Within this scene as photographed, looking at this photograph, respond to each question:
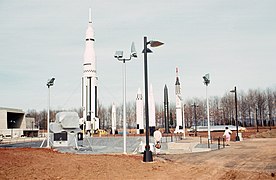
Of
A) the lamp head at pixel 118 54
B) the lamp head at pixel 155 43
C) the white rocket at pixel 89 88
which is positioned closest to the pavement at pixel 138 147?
the lamp head at pixel 118 54

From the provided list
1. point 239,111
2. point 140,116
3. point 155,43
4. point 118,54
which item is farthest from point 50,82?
point 239,111

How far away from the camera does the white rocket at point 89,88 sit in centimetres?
5434

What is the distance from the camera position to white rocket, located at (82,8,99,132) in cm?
5434

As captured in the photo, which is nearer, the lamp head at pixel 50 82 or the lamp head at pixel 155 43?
the lamp head at pixel 155 43

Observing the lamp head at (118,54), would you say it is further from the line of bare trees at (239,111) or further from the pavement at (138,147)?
the line of bare trees at (239,111)

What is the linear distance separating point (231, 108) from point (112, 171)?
80.4 m

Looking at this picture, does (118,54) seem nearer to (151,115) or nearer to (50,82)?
(50,82)

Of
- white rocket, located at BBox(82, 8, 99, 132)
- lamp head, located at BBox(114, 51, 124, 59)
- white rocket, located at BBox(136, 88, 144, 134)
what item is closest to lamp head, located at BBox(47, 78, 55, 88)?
lamp head, located at BBox(114, 51, 124, 59)

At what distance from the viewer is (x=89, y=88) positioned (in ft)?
178

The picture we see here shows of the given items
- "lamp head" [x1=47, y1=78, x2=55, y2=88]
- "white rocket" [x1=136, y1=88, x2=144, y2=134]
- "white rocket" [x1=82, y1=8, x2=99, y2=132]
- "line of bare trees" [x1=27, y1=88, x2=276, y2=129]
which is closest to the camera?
"lamp head" [x1=47, y1=78, x2=55, y2=88]

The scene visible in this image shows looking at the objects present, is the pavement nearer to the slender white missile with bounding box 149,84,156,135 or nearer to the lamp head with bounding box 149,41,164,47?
the lamp head with bounding box 149,41,164,47

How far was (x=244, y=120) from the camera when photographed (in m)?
86.1

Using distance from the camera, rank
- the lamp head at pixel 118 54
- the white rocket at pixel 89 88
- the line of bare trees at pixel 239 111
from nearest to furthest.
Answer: the lamp head at pixel 118 54, the white rocket at pixel 89 88, the line of bare trees at pixel 239 111

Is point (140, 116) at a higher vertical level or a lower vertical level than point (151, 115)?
lower
